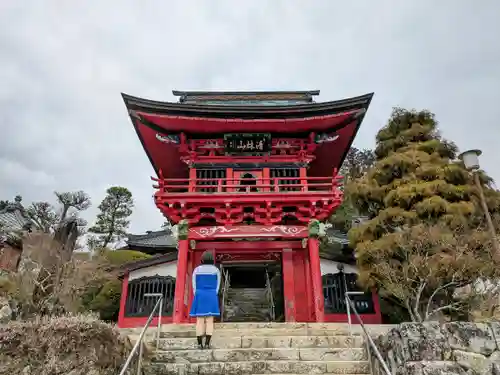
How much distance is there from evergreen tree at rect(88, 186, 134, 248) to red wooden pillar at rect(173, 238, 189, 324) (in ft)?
83.0

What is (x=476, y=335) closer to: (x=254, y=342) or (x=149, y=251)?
(x=254, y=342)

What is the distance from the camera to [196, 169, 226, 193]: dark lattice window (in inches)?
515

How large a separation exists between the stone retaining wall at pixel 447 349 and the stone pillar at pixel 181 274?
23.9 feet

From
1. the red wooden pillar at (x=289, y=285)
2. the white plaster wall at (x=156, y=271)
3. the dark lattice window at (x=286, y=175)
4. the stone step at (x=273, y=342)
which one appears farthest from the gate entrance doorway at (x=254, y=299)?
the stone step at (x=273, y=342)

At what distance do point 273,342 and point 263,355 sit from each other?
0.60 m

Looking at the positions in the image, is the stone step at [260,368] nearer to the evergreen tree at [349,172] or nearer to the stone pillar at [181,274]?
the stone pillar at [181,274]

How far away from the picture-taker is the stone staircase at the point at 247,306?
15016mm

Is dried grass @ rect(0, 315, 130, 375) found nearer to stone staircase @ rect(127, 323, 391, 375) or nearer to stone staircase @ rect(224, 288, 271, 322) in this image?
stone staircase @ rect(127, 323, 391, 375)

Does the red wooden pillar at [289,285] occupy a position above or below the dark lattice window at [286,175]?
below

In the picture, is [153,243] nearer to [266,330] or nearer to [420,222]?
[266,330]

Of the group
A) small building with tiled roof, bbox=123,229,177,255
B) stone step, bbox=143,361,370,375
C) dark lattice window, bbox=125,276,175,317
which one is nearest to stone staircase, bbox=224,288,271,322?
dark lattice window, bbox=125,276,175,317

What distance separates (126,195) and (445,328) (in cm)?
3605

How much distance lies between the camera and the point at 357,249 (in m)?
11.6

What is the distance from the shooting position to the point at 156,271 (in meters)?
15.2
